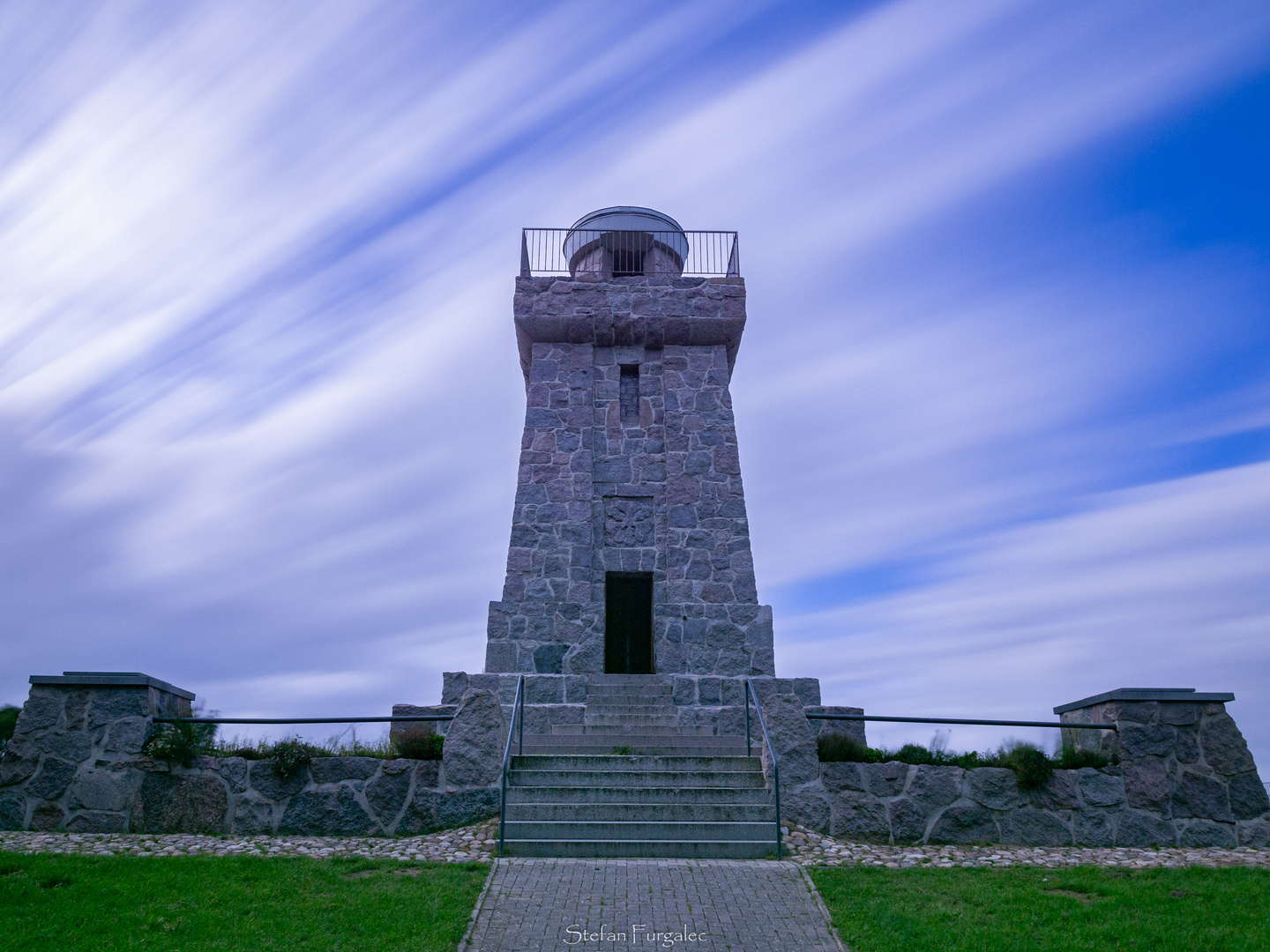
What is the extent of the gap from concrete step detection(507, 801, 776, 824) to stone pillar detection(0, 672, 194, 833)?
425 centimetres

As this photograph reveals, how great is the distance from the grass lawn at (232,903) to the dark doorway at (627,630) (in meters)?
8.02

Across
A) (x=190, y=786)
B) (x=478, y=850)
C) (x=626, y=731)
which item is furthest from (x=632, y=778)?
(x=190, y=786)

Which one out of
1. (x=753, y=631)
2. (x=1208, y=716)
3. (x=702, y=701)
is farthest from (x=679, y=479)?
(x=1208, y=716)

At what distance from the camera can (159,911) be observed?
6.62 metres

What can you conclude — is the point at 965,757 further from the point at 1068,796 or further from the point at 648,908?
the point at 648,908

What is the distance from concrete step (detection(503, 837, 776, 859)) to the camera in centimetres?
839

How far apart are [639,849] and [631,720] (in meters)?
3.30

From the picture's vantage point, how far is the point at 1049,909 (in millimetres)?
6992

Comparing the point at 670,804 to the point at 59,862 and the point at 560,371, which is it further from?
the point at 560,371

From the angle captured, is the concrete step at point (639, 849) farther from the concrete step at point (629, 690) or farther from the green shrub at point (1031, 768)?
the concrete step at point (629, 690)

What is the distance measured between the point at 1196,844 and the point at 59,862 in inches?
441

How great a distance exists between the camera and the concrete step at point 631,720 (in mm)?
11492

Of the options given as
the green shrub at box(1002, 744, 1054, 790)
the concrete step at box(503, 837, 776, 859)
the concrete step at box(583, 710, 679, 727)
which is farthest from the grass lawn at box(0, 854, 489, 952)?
the green shrub at box(1002, 744, 1054, 790)

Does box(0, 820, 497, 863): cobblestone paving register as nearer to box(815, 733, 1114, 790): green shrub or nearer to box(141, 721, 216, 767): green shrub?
box(141, 721, 216, 767): green shrub
